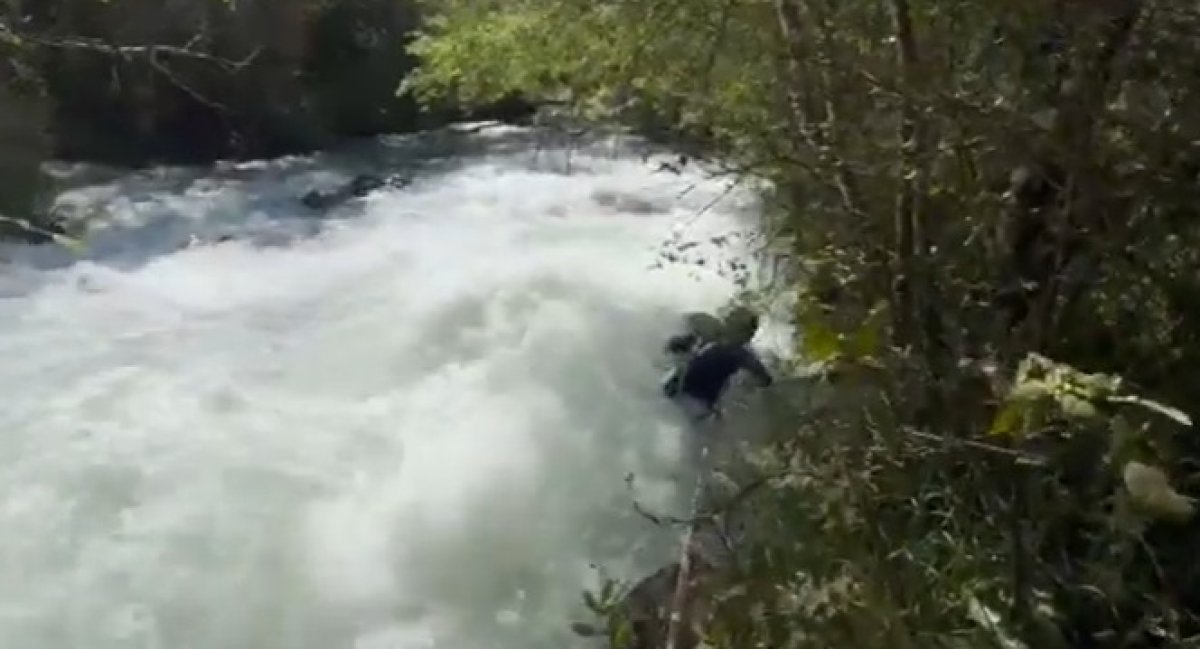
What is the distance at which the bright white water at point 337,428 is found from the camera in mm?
4941

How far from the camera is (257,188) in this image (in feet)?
35.7

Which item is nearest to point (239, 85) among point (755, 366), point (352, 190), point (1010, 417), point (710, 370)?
point (352, 190)

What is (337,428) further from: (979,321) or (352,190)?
(352,190)

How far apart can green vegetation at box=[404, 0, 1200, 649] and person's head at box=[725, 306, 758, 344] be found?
6.44 feet

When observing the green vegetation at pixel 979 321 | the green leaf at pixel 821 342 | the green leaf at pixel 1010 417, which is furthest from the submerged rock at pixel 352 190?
the green leaf at pixel 1010 417

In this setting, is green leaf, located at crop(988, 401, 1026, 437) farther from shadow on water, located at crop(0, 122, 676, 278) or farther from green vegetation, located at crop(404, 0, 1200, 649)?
shadow on water, located at crop(0, 122, 676, 278)

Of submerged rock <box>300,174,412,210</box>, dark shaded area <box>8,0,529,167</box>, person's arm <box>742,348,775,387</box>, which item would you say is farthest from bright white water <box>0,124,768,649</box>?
dark shaded area <box>8,0,529,167</box>

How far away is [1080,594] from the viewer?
3125 millimetres

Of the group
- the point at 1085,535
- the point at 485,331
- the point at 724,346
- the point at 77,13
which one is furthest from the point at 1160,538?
the point at 77,13

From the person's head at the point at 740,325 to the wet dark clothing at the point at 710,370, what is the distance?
3cm

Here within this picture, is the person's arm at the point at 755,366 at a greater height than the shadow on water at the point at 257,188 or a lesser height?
greater

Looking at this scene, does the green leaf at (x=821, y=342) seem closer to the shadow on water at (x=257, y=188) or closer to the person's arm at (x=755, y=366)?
the person's arm at (x=755, y=366)

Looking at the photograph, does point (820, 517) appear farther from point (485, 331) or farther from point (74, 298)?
point (74, 298)

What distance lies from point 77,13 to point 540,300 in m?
4.83
